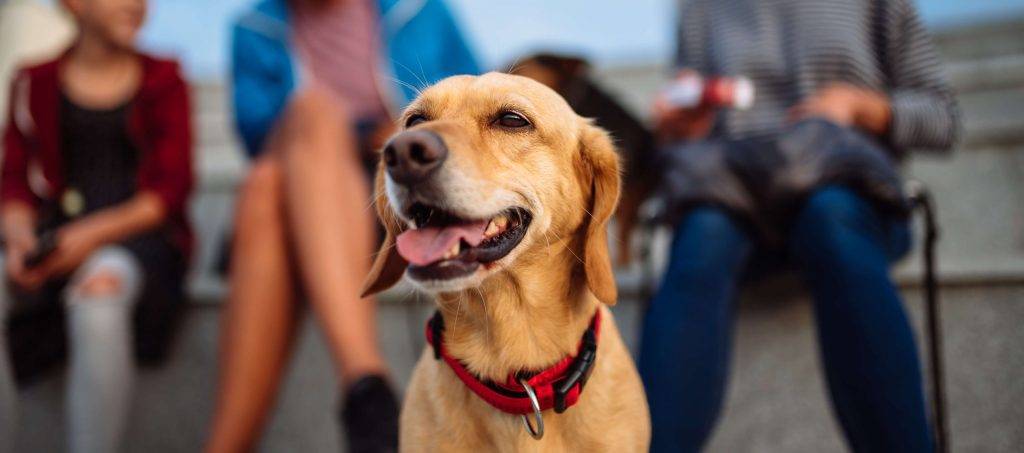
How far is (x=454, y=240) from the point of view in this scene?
0.90m

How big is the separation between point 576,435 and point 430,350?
0.29 metres

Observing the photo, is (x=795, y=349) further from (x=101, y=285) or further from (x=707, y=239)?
(x=101, y=285)

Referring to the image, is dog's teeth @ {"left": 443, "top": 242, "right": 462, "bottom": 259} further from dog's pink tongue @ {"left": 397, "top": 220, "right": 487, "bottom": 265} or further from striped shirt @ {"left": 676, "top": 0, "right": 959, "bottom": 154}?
striped shirt @ {"left": 676, "top": 0, "right": 959, "bottom": 154}

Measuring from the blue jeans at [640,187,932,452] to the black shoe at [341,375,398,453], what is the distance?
0.59 m

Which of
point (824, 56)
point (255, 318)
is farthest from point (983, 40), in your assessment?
point (255, 318)

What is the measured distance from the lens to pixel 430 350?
110 cm

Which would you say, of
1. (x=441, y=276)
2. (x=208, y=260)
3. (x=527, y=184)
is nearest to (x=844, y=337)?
(x=527, y=184)

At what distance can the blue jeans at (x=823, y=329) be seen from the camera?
1.15m

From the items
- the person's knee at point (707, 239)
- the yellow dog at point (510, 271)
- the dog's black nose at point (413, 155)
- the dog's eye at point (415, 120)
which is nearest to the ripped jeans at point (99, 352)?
the yellow dog at point (510, 271)

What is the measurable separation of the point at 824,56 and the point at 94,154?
224 cm

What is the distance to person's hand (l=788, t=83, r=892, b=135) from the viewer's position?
62.4 inches

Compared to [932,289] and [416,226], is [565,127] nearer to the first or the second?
[416,226]

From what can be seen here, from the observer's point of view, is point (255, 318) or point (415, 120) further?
point (255, 318)

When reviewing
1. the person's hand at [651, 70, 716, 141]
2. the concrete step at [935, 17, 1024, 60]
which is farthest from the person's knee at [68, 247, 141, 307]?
the concrete step at [935, 17, 1024, 60]
